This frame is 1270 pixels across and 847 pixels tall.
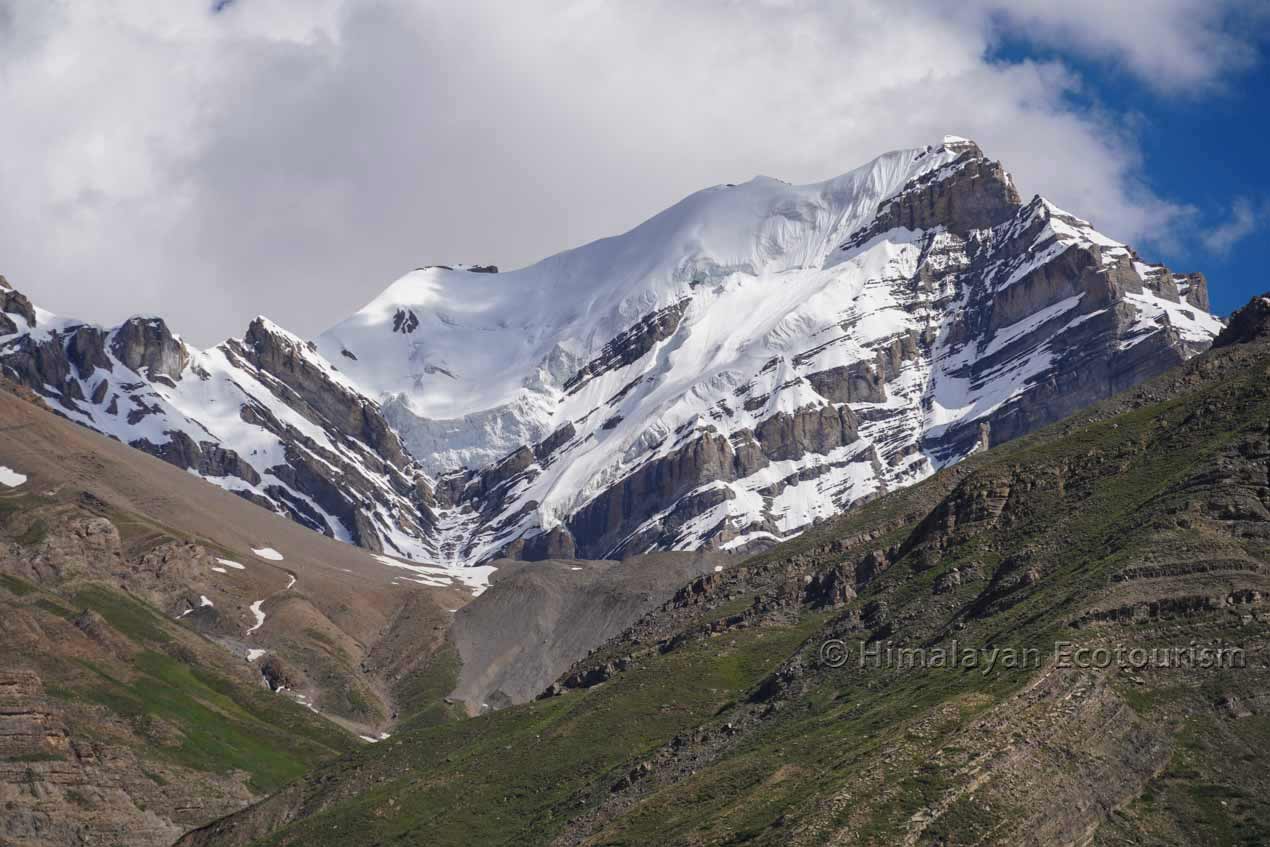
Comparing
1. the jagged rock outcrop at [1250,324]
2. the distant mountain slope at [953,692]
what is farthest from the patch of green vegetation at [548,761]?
the jagged rock outcrop at [1250,324]

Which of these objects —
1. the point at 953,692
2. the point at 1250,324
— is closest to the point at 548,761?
the point at 953,692

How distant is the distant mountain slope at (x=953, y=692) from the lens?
87375 millimetres

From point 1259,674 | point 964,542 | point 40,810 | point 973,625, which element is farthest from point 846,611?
point 40,810

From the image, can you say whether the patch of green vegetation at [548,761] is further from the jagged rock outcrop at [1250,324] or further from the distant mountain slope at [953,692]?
the jagged rock outcrop at [1250,324]

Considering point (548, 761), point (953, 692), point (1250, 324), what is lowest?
point (953, 692)

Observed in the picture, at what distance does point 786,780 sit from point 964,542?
142 ft

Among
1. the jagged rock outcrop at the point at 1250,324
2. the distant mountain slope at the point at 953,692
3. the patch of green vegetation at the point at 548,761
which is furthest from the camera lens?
the jagged rock outcrop at the point at 1250,324

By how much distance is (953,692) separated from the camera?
10356 centimetres

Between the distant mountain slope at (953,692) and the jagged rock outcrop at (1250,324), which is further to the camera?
the jagged rock outcrop at (1250,324)

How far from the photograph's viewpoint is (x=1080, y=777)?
87125 mm

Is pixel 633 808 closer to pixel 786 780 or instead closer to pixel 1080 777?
pixel 786 780

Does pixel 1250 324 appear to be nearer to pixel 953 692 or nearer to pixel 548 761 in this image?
pixel 548 761

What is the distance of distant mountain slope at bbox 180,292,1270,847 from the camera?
8738 centimetres

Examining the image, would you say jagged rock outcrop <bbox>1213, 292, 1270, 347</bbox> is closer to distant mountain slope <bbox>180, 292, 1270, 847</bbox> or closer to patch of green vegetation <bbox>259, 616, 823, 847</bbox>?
distant mountain slope <bbox>180, 292, 1270, 847</bbox>
